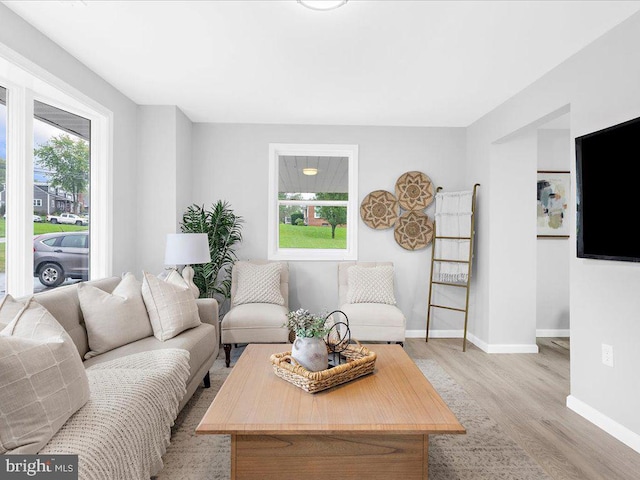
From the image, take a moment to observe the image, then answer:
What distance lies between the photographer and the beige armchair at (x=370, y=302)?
3832 millimetres

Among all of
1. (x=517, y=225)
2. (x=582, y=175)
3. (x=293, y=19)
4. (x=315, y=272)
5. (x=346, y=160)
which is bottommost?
(x=315, y=272)

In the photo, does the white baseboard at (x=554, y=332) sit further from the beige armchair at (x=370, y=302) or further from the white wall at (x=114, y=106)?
the white wall at (x=114, y=106)

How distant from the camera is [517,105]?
3.55 metres

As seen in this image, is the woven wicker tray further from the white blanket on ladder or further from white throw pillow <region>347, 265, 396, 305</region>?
the white blanket on ladder

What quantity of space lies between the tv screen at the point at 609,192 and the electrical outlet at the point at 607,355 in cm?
58

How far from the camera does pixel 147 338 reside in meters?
2.69

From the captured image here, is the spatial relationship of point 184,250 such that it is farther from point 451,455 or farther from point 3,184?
point 451,455

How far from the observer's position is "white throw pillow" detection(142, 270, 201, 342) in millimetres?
2686

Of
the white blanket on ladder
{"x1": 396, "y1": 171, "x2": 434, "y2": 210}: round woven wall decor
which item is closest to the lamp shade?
{"x1": 396, "y1": 171, "x2": 434, "y2": 210}: round woven wall decor

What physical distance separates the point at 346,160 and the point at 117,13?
114 inches

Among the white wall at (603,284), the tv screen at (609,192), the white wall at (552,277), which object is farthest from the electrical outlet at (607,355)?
the white wall at (552,277)

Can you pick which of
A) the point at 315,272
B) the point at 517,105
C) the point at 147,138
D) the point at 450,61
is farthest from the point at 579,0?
the point at 147,138

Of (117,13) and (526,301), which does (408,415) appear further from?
(526,301)

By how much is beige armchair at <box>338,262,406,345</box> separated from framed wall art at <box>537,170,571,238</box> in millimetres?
2030
